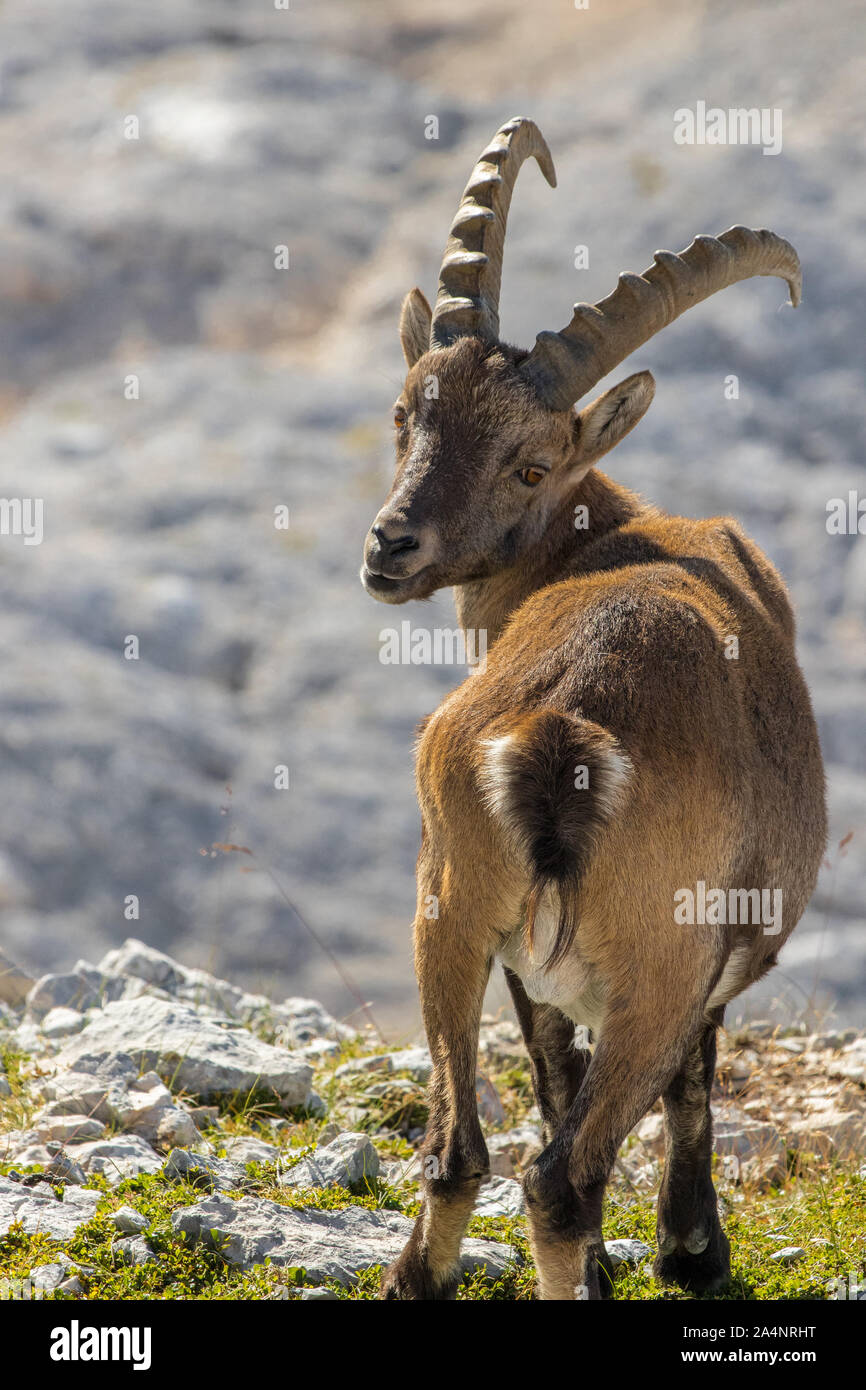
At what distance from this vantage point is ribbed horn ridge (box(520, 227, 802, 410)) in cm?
631

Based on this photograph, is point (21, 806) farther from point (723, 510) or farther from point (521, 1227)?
point (521, 1227)

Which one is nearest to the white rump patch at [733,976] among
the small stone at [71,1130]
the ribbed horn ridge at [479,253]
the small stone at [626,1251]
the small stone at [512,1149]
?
the small stone at [626,1251]

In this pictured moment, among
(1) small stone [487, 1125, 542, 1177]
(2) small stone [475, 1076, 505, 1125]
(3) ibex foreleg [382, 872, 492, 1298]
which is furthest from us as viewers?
(2) small stone [475, 1076, 505, 1125]

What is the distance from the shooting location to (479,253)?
6.70 m

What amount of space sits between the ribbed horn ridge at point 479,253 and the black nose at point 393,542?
1.11 m

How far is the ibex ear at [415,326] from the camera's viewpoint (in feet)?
23.3

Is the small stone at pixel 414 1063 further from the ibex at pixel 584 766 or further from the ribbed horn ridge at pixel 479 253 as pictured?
the ribbed horn ridge at pixel 479 253

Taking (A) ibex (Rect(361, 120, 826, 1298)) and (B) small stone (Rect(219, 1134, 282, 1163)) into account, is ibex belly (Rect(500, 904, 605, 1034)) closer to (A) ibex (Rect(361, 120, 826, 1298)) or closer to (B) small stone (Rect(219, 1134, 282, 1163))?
(A) ibex (Rect(361, 120, 826, 1298))

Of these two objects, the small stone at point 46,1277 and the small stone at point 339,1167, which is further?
the small stone at point 339,1167

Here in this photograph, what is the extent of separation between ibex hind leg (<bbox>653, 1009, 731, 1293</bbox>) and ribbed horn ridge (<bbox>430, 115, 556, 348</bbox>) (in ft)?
10.3

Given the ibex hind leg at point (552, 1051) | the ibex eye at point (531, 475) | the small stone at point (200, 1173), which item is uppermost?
the ibex eye at point (531, 475)

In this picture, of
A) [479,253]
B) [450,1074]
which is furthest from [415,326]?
[450,1074]

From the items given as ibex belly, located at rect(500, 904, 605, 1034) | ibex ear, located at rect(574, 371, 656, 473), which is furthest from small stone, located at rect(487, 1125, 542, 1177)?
ibex ear, located at rect(574, 371, 656, 473)

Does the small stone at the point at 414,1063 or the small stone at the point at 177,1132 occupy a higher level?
the small stone at the point at 414,1063
